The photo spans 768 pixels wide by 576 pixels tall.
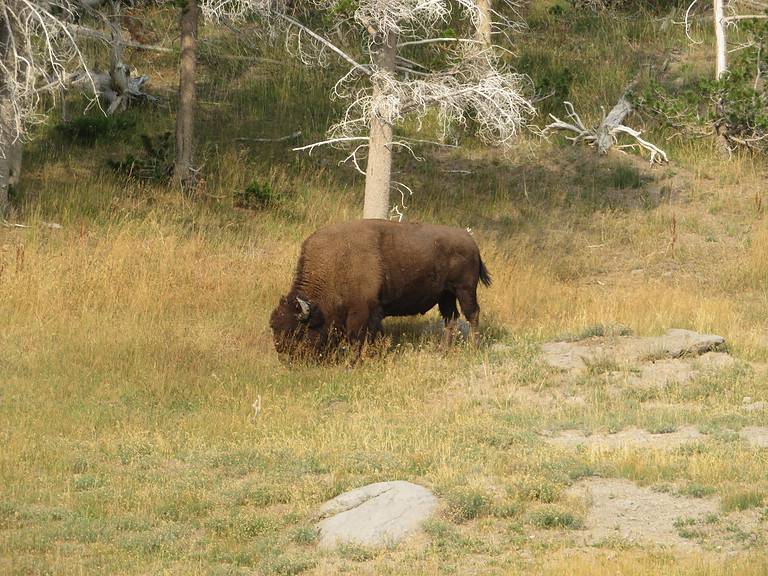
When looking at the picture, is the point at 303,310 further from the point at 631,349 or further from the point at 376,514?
the point at 376,514

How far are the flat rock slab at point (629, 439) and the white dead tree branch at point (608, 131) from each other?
12610mm

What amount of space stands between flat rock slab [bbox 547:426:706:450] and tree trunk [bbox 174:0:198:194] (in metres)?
11.0

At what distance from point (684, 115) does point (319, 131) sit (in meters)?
7.20

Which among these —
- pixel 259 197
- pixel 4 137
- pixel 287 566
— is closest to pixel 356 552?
pixel 287 566

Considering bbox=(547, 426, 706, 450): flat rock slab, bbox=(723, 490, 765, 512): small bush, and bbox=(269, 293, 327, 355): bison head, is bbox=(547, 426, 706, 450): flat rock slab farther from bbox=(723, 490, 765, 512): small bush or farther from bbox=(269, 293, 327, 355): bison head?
bbox=(269, 293, 327, 355): bison head

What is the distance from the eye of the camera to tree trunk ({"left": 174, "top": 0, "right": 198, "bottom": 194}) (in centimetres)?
2067

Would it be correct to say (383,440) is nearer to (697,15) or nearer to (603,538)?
(603,538)

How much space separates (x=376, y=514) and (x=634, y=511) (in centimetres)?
203

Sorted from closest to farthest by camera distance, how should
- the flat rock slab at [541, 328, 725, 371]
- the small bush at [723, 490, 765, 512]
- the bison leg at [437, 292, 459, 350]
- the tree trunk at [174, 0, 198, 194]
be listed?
the small bush at [723, 490, 765, 512], the flat rock slab at [541, 328, 725, 371], the bison leg at [437, 292, 459, 350], the tree trunk at [174, 0, 198, 194]

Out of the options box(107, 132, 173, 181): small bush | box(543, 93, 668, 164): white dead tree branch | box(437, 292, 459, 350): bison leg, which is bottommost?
box(437, 292, 459, 350): bison leg

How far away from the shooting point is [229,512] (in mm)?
9938

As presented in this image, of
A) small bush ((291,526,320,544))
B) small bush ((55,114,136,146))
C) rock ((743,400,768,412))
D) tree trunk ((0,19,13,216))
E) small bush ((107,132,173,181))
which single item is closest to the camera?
small bush ((291,526,320,544))

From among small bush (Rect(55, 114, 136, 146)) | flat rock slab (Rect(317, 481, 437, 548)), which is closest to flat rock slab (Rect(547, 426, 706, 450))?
flat rock slab (Rect(317, 481, 437, 548))

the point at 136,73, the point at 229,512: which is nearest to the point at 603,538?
the point at 229,512
